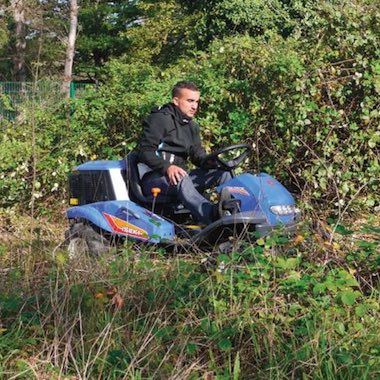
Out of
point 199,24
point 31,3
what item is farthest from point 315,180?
point 31,3

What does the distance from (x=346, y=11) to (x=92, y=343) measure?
190 inches

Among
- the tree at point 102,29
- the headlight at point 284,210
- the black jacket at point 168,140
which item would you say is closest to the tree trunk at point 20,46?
the tree at point 102,29

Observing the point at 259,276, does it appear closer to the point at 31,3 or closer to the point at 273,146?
the point at 273,146

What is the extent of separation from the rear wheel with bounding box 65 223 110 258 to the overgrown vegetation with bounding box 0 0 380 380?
6.3 inches

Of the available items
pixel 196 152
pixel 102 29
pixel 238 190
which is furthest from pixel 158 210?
pixel 102 29

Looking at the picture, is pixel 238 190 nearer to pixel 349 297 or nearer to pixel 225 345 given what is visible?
pixel 349 297

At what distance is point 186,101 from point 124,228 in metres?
1.17

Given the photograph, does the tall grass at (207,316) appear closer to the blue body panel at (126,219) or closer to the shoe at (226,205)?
the shoe at (226,205)

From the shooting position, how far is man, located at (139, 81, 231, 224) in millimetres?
4781

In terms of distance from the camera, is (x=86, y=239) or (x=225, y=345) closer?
(x=225, y=345)

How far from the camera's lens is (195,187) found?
5.07 meters

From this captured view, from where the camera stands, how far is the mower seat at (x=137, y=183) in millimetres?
4992

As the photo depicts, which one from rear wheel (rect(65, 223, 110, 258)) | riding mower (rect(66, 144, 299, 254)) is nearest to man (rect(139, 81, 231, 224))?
riding mower (rect(66, 144, 299, 254))

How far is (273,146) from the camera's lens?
642cm
